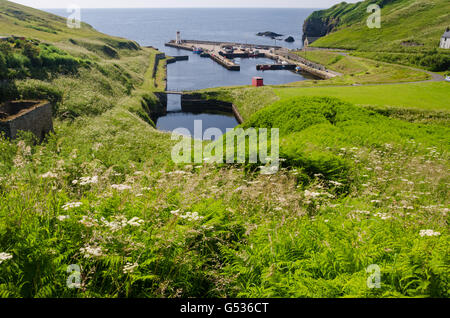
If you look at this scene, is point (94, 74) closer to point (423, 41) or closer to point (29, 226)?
point (29, 226)

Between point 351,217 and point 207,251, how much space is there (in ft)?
7.53

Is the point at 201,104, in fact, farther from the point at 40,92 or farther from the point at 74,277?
the point at 74,277

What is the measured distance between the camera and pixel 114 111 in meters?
29.9

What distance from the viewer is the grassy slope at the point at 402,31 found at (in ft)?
305

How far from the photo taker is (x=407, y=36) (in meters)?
101

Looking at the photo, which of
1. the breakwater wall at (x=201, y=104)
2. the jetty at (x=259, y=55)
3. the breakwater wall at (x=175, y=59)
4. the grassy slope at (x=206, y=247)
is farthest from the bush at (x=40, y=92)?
the breakwater wall at (x=175, y=59)

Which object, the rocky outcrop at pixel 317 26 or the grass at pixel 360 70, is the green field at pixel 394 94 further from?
the rocky outcrop at pixel 317 26

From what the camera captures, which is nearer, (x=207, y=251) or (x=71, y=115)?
(x=207, y=251)

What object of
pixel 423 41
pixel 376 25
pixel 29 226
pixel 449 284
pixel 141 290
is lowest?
pixel 141 290

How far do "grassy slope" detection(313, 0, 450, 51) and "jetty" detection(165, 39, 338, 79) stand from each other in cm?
1956

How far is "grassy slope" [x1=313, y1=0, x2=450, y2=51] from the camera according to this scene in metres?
92.9

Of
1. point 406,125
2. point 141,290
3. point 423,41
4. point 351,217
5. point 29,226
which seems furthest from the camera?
point 423,41
